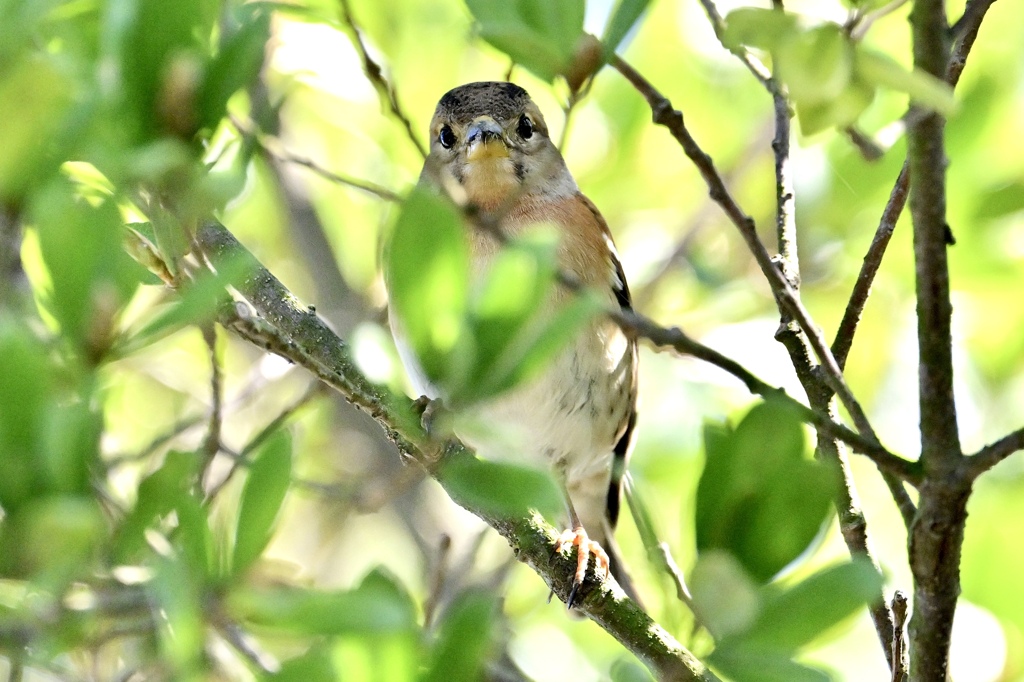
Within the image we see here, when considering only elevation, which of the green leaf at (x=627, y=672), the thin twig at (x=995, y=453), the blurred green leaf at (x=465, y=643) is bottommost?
the blurred green leaf at (x=465, y=643)

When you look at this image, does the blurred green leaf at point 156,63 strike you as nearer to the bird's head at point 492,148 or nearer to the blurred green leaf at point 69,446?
the blurred green leaf at point 69,446

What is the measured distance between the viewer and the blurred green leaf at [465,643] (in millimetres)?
999

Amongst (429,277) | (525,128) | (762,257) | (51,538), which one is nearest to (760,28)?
(429,277)

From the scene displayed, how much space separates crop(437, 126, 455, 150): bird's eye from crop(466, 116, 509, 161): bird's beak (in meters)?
0.12

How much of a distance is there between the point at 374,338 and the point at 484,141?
260 centimetres

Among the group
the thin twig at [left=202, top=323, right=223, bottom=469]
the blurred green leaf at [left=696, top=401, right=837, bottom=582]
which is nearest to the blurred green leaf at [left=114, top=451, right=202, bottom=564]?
the blurred green leaf at [left=696, top=401, right=837, bottom=582]

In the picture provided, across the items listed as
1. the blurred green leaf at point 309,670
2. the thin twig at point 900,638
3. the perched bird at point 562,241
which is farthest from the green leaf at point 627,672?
the perched bird at point 562,241

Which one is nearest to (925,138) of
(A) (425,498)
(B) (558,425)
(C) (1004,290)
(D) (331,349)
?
(D) (331,349)

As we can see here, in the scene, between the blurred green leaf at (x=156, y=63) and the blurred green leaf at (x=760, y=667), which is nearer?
the blurred green leaf at (x=760, y=667)

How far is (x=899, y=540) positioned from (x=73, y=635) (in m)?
3.37

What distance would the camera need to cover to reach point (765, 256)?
1671 millimetres

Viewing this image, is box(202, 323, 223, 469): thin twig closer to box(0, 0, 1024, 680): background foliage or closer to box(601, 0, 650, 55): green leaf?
box(0, 0, 1024, 680): background foliage

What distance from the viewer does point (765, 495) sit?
1.40 m

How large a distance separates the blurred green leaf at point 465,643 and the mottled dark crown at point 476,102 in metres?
2.98
